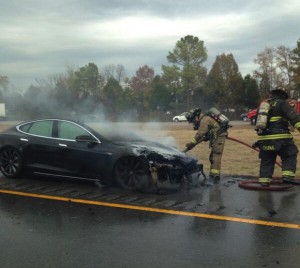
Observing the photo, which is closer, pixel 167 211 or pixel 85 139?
pixel 167 211

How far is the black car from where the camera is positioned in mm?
7293

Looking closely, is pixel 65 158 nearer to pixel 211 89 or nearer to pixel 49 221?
pixel 49 221

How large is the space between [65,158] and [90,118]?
66.2 inches

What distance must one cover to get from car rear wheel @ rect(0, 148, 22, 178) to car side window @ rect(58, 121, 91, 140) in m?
0.98

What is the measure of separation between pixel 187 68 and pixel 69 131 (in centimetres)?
6286

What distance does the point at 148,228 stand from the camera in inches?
202

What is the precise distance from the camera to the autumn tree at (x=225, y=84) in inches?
2291

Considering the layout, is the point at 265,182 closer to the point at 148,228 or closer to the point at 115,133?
the point at 115,133

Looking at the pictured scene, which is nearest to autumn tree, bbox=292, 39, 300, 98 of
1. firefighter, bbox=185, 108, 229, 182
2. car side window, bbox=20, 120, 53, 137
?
firefighter, bbox=185, 108, 229, 182

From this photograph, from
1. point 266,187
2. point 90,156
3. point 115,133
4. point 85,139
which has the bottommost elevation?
point 266,187

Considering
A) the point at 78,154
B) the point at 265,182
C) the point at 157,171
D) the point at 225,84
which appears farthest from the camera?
the point at 225,84

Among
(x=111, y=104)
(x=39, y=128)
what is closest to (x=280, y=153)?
(x=39, y=128)

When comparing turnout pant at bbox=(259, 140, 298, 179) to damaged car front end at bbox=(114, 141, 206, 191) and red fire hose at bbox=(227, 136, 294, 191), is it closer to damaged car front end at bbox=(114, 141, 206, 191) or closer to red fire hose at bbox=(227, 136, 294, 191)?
red fire hose at bbox=(227, 136, 294, 191)

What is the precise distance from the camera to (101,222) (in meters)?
5.40
